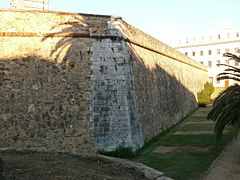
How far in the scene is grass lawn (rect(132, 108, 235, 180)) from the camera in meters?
10.0

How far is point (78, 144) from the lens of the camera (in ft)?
40.5

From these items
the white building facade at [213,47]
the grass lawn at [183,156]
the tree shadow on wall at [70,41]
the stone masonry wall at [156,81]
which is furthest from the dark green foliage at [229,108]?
the white building facade at [213,47]

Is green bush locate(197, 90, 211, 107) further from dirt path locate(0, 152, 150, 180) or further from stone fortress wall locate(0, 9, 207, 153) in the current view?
dirt path locate(0, 152, 150, 180)

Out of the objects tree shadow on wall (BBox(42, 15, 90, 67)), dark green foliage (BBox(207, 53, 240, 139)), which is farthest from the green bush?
tree shadow on wall (BBox(42, 15, 90, 67))

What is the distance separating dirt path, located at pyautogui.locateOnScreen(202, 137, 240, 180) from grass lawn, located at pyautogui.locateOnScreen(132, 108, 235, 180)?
213 mm

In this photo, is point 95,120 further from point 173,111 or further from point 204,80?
point 204,80

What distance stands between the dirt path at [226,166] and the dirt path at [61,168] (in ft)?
7.80

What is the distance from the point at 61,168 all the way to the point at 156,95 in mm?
10727

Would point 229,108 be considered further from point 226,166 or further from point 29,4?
point 29,4

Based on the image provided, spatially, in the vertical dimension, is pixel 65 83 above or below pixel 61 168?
above

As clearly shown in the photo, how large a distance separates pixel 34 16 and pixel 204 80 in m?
32.1

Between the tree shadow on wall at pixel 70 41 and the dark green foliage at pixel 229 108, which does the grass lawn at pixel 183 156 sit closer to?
the dark green foliage at pixel 229 108

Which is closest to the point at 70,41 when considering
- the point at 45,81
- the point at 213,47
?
the point at 45,81

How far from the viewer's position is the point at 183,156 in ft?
39.4
